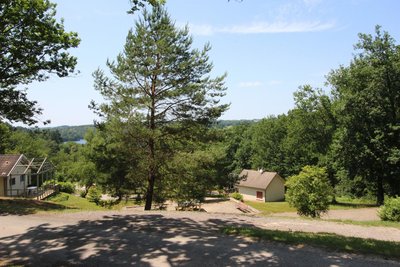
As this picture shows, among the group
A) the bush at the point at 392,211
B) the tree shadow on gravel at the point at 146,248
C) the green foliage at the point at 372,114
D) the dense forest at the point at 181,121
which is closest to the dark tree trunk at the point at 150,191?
the dense forest at the point at 181,121

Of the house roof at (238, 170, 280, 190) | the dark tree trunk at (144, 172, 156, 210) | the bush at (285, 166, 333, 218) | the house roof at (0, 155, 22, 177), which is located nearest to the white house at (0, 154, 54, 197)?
the house roof at (0, 155, 22, 177)

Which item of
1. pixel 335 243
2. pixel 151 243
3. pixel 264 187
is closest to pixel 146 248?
pixel 151 243

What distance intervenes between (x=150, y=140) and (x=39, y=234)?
34.4 feet

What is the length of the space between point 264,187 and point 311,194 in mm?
31475

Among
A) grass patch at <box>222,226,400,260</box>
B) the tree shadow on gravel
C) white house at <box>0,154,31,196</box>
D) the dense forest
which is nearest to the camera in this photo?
the tree shadow on gravel

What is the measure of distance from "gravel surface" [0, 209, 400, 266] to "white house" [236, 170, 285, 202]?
3959 cm

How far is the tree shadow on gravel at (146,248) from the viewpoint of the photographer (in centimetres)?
869

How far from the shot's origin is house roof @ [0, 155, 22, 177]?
38200 millimetres

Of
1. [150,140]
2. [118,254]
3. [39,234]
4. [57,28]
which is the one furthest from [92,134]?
[118,254]

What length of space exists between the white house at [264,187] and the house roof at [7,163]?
3189 centimetres

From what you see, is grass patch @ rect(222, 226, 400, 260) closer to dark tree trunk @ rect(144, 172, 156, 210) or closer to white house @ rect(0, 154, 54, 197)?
dark tree trunk @ rect(144, 172, 156, 210)

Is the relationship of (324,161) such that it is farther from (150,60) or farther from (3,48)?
(3,48)

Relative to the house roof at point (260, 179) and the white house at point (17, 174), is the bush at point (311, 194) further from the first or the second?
the house roof at point (260, 179)

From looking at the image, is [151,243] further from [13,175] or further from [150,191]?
[13,175]
